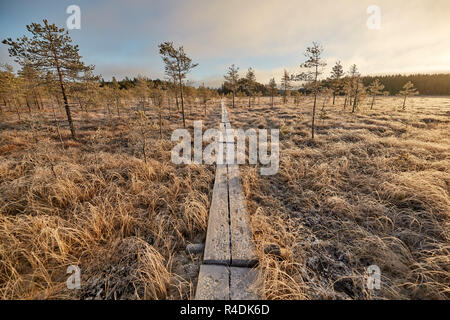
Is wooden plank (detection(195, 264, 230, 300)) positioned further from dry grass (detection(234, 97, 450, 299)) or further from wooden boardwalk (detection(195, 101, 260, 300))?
dry grass (detection(234, 97, 450, 299))

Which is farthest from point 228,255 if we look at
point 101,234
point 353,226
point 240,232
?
point 353,226

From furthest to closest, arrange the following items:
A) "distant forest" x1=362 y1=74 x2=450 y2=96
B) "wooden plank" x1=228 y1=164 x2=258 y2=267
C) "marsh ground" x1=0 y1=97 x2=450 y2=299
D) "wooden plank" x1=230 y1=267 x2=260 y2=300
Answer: "distant forest" x1=362 y1=74 x2=450 y2=96
"wooden plank" x1=228 y1=164 x2=258 y2=267
"marsh ground" x1=0 y1=97 x2=450 y2=299
"wooden plank" x1=230 y1=267 x2=260 y2=300

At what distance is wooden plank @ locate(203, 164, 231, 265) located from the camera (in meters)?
2.55

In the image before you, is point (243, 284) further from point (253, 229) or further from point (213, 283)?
point (253, 229)

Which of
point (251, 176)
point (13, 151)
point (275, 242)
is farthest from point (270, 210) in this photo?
point (13, 151)

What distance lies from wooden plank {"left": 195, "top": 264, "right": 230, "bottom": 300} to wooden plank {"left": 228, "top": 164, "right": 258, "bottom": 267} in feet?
0.85

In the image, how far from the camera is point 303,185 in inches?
197

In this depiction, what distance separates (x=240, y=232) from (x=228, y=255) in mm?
581

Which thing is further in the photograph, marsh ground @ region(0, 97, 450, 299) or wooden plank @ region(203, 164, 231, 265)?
wooden plank @ region(203, 164, 231, 265)

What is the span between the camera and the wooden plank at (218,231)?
2547 millimetres

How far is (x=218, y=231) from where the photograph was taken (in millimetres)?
3121

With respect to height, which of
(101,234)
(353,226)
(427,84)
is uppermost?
(427,84)

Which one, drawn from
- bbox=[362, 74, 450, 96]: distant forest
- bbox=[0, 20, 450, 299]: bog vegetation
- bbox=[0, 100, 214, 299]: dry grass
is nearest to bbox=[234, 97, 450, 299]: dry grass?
bbox=[0, 20, 450, 299]: bog vegetation

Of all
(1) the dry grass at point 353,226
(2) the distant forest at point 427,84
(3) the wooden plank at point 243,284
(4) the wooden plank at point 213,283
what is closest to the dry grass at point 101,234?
(4) the wooden plank at point 213,283
